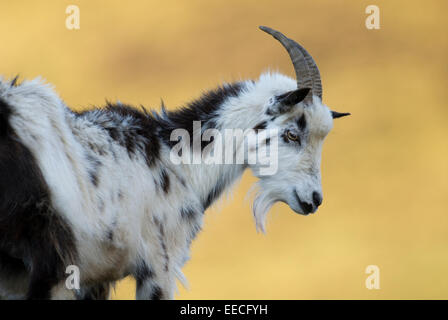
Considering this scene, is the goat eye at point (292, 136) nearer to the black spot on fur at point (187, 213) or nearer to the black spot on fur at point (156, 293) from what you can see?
the black spot on fur at point (187, 213)

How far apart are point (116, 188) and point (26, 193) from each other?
34.1 inches

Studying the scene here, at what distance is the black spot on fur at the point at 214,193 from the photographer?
21.6ft

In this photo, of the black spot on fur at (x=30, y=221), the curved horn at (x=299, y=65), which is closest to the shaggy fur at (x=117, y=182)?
the black spot on fur at (x=30, y=221)

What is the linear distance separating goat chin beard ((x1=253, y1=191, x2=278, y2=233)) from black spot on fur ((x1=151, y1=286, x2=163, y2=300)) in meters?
1.31

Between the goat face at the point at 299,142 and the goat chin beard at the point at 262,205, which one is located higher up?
the goat face at the point at 299,142

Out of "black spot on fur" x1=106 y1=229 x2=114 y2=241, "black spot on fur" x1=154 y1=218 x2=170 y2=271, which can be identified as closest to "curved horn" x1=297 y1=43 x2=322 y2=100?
"black spot on fur" x1=154 y1=218 x2=170 y2=271

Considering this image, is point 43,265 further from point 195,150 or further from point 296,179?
point 296,179

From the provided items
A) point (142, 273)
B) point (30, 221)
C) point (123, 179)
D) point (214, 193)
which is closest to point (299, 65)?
point (214, 193)

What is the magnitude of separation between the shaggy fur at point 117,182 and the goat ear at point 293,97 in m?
0.03

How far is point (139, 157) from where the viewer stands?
6.02 metres

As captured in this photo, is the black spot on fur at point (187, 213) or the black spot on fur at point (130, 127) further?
the black spot on fur at point (187, 213)

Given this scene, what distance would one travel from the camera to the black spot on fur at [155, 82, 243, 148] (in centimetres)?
647

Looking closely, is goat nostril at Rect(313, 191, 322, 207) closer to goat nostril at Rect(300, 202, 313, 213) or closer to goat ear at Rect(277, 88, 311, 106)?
goat nostril at Rect(300, 202, 313, 213)
